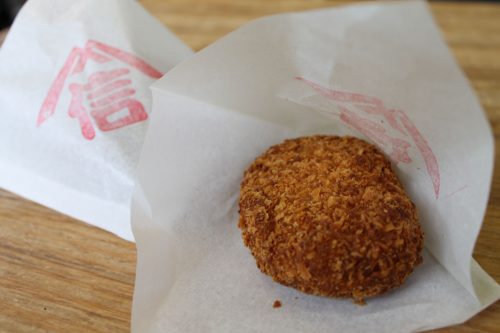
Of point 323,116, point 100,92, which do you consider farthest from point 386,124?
point 100,92

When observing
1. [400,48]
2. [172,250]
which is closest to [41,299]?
[172,250]

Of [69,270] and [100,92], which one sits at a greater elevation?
[100,92]

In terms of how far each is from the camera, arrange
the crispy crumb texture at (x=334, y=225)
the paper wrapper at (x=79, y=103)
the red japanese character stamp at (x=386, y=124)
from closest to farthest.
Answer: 1. the crispy crumb texture at (x=334, y=225)
2. the red japanese character stamp at (x=386, y=124)
3. the paper wrapper at (x=79, y=103)

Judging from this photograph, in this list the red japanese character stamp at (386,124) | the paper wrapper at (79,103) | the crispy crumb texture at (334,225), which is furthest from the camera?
the paper wrapper at (79,103)

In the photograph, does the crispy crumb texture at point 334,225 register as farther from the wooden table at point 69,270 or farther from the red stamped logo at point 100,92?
the red stamped logo at point 100,92

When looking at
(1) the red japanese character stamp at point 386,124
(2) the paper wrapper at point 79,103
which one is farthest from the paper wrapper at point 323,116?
(2) the paper wrapper at point 79,103

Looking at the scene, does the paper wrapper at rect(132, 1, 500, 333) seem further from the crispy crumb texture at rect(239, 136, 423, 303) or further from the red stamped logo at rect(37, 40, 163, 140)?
the red stamped logo at rect(37, 40, 163, 140)

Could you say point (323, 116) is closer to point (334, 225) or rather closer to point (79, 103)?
point (334, 225)
